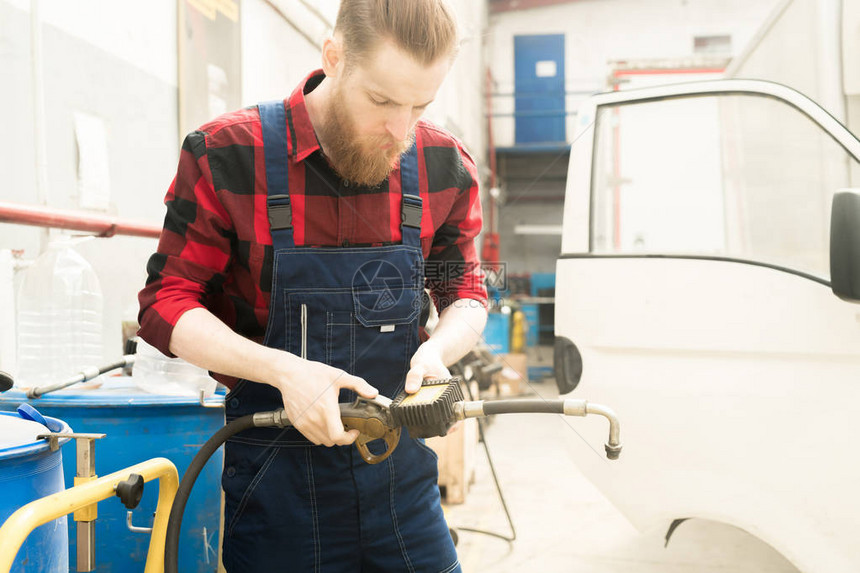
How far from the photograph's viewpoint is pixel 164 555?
1048 millimetres

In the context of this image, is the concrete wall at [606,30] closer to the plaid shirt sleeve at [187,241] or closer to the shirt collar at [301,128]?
the shirt collar at [301,128]

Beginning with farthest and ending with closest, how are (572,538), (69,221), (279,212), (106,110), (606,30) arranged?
(606,30)
(572,538)
(106,110)
(69,221)
(279,212)

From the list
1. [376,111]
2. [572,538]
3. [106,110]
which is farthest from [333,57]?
[572,538]

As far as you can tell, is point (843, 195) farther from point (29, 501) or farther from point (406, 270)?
point (29, 501)

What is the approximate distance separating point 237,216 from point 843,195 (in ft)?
4.00

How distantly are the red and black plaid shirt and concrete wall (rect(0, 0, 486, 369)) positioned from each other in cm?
68

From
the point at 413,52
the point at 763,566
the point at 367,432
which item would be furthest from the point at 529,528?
the point at 413,52

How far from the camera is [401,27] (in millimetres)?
960

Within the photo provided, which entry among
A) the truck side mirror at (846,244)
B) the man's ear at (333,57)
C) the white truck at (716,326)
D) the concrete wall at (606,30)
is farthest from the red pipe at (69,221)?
the truck side mirror at (846,244)

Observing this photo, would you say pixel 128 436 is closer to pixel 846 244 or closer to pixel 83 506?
pixel 83 506

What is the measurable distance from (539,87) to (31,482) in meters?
1.53

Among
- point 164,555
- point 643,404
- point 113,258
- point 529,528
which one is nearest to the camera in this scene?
point 164,555

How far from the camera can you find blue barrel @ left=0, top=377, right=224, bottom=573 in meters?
1.37

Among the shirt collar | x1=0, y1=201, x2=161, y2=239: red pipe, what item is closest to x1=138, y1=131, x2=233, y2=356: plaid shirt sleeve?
the shirt collar
